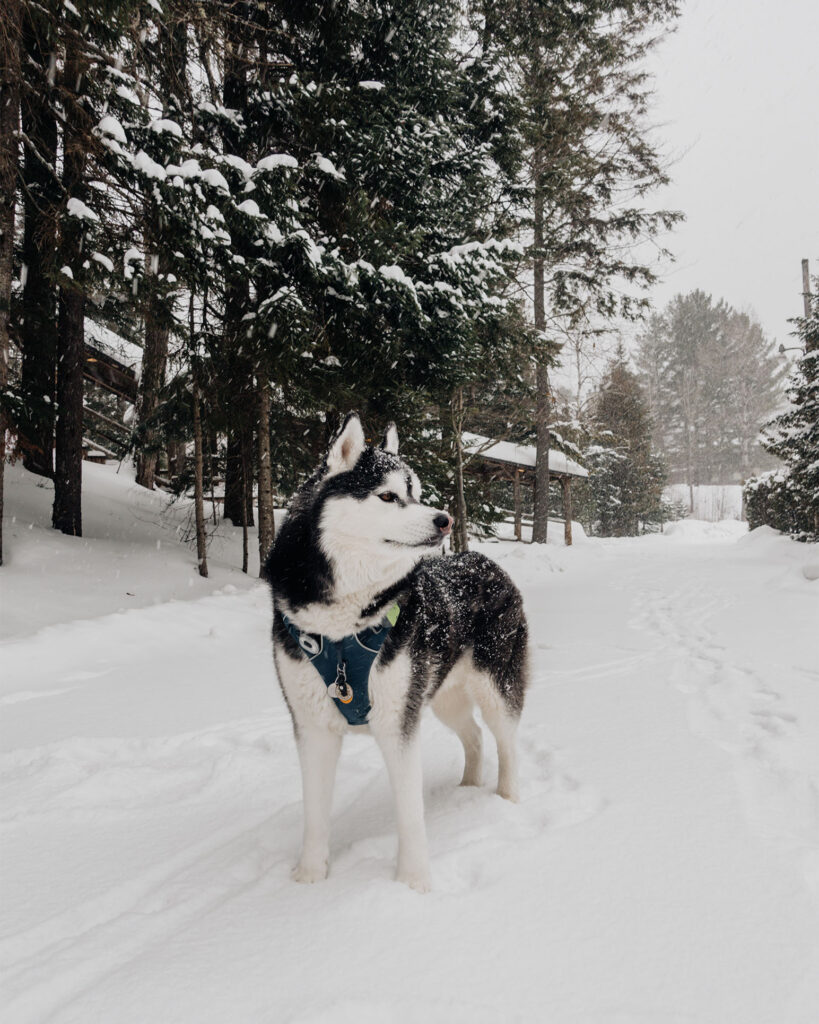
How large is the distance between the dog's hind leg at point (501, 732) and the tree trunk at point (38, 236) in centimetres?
775

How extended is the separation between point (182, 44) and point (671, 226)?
16.4m

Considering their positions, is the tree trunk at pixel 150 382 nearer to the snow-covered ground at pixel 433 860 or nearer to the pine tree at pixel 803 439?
→ the snow-covered ground at pixel 433 860

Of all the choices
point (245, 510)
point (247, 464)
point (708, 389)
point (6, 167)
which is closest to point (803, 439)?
point (247, 464)

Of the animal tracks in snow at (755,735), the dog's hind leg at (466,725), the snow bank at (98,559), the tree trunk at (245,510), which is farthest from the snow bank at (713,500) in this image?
the dog's hind leg at (466,725)

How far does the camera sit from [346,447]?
2312mm

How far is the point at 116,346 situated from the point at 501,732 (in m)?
20.0

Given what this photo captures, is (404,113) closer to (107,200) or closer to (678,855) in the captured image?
(107,200)

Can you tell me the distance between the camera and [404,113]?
980cm

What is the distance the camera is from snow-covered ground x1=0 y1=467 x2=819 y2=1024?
1.69 metres

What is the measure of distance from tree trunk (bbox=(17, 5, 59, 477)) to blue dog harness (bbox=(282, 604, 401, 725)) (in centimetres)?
761

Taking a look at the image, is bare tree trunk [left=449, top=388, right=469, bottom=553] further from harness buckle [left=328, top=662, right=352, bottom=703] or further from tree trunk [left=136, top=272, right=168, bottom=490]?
harness buckle [left=328, top=662, right=352, bottom=703]

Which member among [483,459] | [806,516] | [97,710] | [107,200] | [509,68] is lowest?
[97,710]

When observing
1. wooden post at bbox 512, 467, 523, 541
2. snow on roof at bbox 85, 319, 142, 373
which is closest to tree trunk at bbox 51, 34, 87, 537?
snow on roof at bbox 85, 319, 142, 373

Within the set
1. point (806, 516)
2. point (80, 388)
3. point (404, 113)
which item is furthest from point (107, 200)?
point (806, 516)
